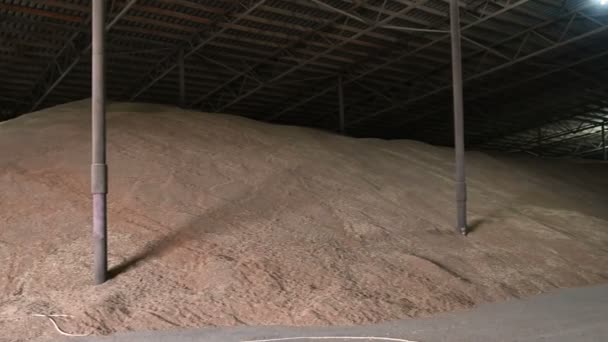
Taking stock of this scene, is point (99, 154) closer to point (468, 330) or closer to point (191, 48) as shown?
point (468, 330)

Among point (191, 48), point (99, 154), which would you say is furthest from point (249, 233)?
point (191, 48)

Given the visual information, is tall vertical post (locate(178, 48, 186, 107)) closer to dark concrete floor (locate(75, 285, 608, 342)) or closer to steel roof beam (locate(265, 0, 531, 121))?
steel roof beam (locate(265, 0, 531, 121))

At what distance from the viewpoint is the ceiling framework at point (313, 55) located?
15.4m

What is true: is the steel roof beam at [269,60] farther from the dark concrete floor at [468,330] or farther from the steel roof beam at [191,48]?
the dark concrete floor at [468,330]

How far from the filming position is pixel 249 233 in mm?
8016

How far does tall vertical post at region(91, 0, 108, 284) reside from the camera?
21.2 ft

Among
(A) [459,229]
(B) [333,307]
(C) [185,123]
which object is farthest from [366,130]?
(B) [333,307]

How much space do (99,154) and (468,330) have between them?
4.64 meters

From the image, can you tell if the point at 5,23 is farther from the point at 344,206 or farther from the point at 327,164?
the point at 344,206

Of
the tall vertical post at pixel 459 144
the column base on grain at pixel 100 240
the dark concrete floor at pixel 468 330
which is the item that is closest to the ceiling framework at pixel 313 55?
the tall vertical post at pixel 459 144

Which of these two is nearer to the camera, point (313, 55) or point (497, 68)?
point (313, 55)

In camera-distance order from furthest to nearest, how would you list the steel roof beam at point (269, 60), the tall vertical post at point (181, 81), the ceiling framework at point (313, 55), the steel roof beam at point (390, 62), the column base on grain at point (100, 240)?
the tall vertical post at point (181, 81) → the steel roof beam at point (269, 60) → the steel roof beam at point (390, 62) → the ceiling framework at point (313, 55) → the column base on grain at point (100, 240)

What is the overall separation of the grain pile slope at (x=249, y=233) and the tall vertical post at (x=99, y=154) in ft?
1.01

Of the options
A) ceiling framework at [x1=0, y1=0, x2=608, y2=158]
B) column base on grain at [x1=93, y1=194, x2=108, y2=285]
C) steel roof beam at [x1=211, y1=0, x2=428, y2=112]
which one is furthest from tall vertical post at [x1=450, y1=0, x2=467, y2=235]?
column base on grain at [x1=93, y1=194, x2=108, y2=285]
